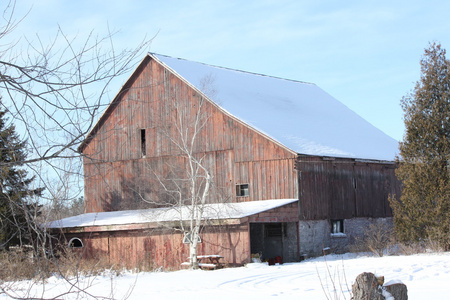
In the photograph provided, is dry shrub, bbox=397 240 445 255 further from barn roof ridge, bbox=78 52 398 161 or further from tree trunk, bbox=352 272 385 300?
tree trunk, bbox=352 272 385 300

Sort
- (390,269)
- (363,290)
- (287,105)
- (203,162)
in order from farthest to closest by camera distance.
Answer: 1. (287,105)
2. (203,162)
3. (390,269)
4. (363,290)

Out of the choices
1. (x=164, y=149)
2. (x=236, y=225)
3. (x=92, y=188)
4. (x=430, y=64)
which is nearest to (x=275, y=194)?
(x=236, y=225)

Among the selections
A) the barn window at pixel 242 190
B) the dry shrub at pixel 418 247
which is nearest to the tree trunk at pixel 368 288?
the dry shrub at pixel 418 247

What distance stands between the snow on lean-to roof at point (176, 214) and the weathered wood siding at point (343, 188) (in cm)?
154

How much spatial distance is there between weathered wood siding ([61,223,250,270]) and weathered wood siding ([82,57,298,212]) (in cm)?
195

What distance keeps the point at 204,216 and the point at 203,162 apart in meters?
4.55

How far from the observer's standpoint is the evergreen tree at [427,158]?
21.2 metres

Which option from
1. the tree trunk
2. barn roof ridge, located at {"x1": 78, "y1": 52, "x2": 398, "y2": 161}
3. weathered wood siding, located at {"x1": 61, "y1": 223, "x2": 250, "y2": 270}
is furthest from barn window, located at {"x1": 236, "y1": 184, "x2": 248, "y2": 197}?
the tree trunk

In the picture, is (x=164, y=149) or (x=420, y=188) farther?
(x=164, y=149)

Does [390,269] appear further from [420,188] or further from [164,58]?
[164,58]

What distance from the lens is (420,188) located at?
21.7m

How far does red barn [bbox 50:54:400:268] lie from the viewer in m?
24.3

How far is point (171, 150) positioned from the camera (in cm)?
2805

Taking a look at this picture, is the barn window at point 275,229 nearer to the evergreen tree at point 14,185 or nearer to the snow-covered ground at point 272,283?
the snow-covered ground at point 272,283
